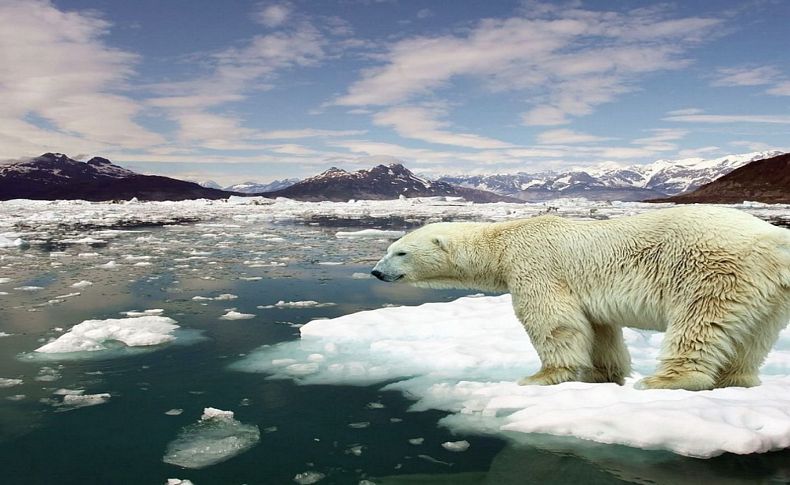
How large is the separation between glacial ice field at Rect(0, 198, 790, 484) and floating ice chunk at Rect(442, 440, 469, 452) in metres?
0.01

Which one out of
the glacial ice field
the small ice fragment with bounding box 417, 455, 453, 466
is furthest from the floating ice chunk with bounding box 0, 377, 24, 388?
the small ice fragment with bounding box 417, 455, 453, 466

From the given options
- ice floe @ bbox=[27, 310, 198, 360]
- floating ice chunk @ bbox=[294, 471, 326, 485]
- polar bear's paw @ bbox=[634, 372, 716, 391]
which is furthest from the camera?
ice floe @ bbox=[27, 310, 198, 360]

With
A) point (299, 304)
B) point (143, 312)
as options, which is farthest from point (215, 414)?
point (299, 304)

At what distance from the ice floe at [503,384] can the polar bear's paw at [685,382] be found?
0.09 metres

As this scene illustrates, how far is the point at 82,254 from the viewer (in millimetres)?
16328

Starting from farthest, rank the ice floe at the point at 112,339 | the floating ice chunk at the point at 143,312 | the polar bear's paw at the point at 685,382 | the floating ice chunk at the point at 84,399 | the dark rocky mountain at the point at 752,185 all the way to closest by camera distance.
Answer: the dark rocky mountain at the point at 752,185, the floating ice chunk at the point at 143,312, the ice floe at the point at 112,339, the floating ice chunk at the point at 84,399, the polar bear's paw at the point at 685,382

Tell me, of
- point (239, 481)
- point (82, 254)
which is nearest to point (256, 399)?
point (239, 481)

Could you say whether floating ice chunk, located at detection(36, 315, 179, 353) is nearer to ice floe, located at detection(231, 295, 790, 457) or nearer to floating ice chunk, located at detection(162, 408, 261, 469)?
ice floe, located at detection(231, 295, 790, 457)

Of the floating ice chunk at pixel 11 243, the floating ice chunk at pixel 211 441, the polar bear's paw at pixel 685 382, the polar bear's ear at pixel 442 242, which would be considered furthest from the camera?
the floating ice chunk at pixel 11 243

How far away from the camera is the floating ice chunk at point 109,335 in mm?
6348

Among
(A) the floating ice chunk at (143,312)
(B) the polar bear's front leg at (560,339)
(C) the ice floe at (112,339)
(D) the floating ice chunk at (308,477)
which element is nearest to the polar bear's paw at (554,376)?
(B) the polar bear's front leg at (560,339)

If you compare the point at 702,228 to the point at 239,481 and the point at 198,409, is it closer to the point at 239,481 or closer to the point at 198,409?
the point at 239,481

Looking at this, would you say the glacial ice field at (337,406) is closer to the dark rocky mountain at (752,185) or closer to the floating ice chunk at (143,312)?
the floating ice chunk at (143,312)

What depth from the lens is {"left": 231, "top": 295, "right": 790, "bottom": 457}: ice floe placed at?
11.1ft
